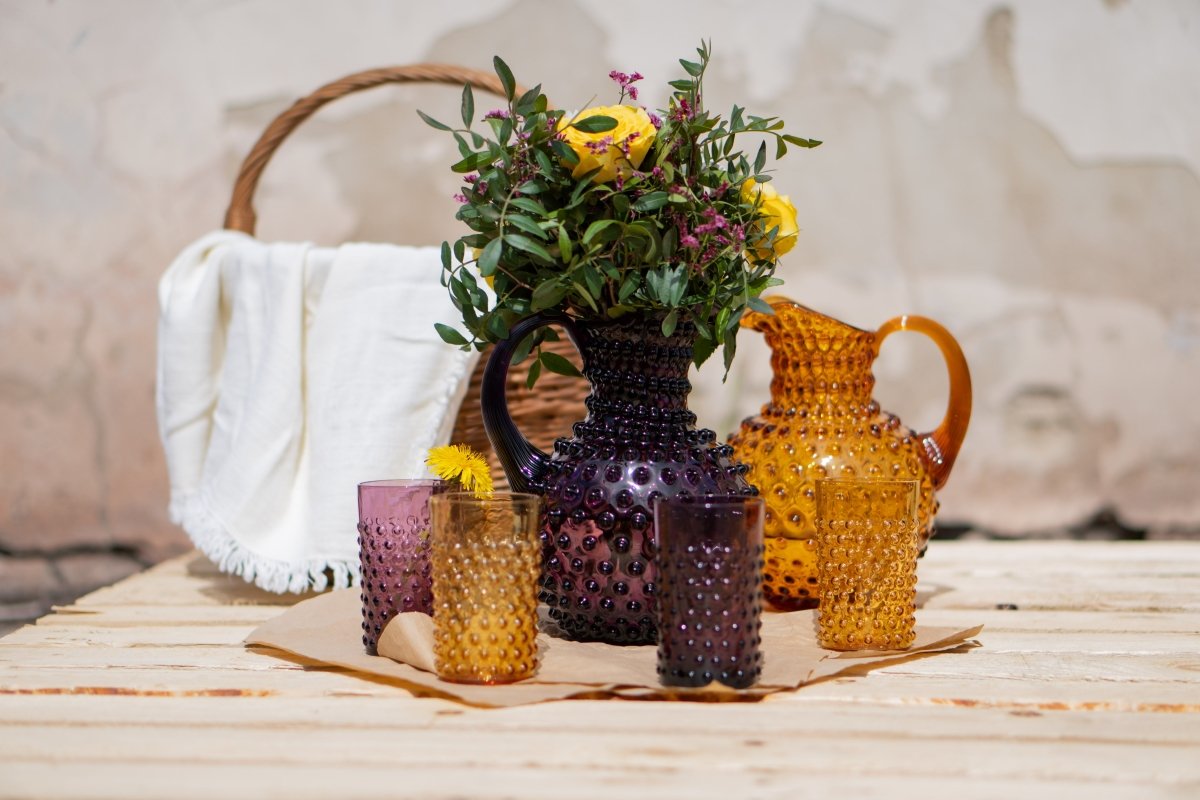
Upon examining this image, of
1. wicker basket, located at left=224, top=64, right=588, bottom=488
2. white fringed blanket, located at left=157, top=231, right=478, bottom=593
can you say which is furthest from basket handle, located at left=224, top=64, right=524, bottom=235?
white fringed blanket, located at left=157, top=231, right=478, bottom=593

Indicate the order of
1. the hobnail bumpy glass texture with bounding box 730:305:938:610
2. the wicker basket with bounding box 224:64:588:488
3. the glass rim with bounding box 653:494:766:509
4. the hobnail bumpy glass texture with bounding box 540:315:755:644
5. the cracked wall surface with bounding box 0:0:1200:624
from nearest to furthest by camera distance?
the glass rim with bounding box 653:494:766:509, the hobnail bumpy glass texture with bounding box 540:315:755:644, the hobnail bumpy glass texture with bounding box 730:305:938:610, the wicker basket with bounding box 224:64:588:488, the cracked wall surface with bounding box 0:0:1200:624

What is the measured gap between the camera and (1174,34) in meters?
1.77

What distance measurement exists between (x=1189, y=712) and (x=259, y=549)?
758 millimetres

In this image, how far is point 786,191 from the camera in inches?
68.8

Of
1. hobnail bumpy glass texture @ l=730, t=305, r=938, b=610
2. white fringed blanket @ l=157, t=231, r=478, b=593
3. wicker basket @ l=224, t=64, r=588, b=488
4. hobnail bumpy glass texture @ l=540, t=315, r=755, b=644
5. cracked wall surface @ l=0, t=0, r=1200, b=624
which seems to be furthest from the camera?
cracked wall surface @ l=0, t=0, r=1200, b=624

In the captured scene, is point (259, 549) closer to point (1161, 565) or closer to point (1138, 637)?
point (1138, 637)

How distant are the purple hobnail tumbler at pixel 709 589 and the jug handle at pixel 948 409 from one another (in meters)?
0.33

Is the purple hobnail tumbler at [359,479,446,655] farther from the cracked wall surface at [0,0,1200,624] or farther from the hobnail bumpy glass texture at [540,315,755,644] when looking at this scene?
the cracked wall surface at [0,0,1200,624]

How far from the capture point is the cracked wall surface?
1.71 meters

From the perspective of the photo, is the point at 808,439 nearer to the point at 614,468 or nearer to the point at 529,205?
the point at 614,468

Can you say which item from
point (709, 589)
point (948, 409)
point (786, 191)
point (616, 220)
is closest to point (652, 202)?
point (616, 220)

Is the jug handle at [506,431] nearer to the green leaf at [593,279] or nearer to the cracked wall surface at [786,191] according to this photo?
the green leaf at [593,279]

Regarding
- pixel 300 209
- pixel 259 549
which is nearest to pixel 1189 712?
pixel 259 549

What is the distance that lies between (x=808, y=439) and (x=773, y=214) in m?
0.20
